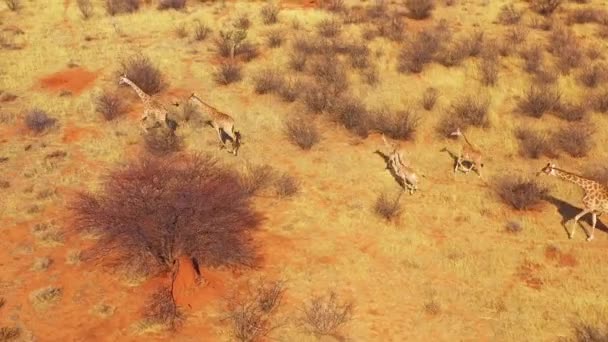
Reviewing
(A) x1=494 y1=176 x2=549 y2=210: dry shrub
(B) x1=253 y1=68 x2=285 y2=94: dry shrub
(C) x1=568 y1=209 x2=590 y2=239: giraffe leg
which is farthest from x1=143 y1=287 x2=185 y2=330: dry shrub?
(B) x1=253 y1=68 x2=285 y2=94: dry shrub

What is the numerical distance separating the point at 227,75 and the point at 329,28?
6040 mm

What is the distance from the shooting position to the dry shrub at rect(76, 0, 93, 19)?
27609 millimetres

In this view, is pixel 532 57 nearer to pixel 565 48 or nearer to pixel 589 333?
pixel 565 48

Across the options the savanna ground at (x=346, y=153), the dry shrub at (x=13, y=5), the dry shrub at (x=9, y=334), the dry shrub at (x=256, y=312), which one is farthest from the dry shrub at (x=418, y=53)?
the dry shrub at (x=13, y=5)

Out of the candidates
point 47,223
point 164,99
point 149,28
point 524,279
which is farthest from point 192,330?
point 149,28

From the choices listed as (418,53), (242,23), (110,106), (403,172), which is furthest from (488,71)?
(110,106)

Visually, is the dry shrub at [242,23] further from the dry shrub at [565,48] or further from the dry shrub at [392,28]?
the dry shrub at [565,48]

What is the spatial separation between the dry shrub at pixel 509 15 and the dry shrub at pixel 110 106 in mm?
17176

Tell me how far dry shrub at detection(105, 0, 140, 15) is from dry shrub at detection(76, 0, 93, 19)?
0.90 m

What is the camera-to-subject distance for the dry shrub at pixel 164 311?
11.1 meters

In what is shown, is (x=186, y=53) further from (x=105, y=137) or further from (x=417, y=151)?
(x=417, y=151)

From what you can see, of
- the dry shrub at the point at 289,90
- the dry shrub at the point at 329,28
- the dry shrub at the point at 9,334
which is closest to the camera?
the dry shrub at the point at 9,334

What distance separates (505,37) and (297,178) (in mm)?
13253

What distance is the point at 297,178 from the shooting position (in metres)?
16.1
